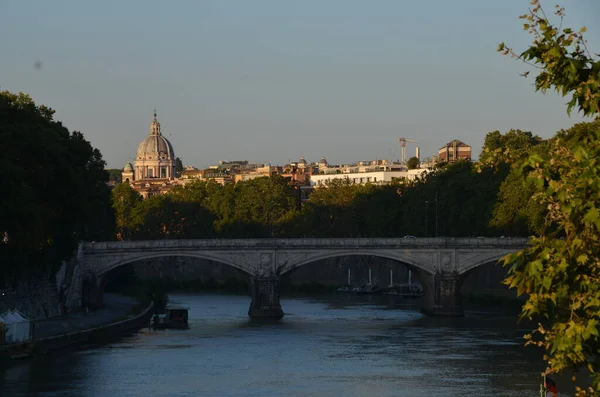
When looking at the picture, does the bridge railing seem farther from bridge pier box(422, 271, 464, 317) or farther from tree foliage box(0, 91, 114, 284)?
tree foliage box(0, 91, 114, 284)

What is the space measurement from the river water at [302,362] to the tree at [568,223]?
29.8m

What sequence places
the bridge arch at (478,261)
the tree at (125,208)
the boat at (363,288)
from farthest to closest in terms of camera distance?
1. the tree at (125,208)
2. the boat at (363,288)
3. the bridge arch at (478,261)

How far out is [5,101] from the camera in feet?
231

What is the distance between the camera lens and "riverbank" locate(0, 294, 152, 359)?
190ft

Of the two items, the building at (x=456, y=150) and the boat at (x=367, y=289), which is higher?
the building at (x=456, y=150)

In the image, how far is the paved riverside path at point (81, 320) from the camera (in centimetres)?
6606

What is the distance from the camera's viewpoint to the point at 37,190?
66.8 metres

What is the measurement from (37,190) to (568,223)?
5083 centimetres

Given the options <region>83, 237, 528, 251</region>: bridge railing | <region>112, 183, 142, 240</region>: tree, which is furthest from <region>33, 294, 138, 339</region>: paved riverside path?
<region>112, 183, 142, 240</region>: tree

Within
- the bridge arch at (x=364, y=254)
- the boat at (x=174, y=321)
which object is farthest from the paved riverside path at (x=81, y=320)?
the bridge arch at (x=364, y=254)

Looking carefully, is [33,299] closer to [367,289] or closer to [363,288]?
[367,289]

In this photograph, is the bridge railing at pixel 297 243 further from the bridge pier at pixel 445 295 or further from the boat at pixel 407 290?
the boat at pixel 407 290

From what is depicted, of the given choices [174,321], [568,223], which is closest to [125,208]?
[174,321]

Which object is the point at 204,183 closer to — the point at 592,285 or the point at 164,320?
the point at 164,320
